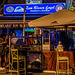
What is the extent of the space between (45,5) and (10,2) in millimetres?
3067

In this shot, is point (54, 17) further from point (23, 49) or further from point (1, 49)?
point (1, 49)

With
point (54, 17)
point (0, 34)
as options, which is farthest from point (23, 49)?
point (0, 34)

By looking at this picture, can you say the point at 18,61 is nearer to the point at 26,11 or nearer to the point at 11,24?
the point at 11,24

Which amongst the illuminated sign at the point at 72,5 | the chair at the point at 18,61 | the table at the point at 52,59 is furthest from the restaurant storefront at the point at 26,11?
the table at the point at 52,59

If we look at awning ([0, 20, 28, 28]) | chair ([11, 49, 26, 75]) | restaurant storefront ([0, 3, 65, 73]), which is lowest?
chair ([11, 49, 26, 75])

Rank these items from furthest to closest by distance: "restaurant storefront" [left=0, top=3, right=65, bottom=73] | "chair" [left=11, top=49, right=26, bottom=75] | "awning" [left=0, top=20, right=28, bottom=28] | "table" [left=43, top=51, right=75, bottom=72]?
"restaurant storefront" [left=0, top=3, right=65, bottom=73] < "awning" [left=0, top=20, right=28, bottom=28] < "table" [left=43, top=51, right=75, bottom=72] < "chair" [left=11, top=49, right=26, bottom=75]

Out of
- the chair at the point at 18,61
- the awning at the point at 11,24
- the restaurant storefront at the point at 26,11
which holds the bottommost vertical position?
the chair at the point at 18,61

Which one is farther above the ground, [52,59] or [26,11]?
[26,11]

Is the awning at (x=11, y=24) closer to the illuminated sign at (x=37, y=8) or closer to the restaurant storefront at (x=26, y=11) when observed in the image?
the restaurant storefront at (x=26, y=11)

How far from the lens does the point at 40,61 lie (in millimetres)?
7383

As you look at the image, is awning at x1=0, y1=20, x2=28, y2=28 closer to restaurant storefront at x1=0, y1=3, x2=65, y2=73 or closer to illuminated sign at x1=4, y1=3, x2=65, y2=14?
restaurant storefront at x1=0, y1=3, x2=65, y2=73

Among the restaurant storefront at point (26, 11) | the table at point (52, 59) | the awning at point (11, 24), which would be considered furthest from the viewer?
the restaurant storefront at point (26, 11)

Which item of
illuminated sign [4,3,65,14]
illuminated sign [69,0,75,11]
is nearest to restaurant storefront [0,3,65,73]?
illuminated sign [4,3,65,14]

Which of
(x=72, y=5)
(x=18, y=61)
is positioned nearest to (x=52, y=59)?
(x=18, y=61)
